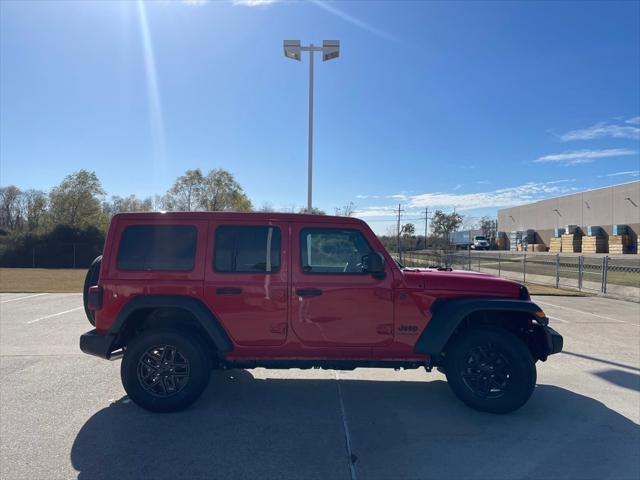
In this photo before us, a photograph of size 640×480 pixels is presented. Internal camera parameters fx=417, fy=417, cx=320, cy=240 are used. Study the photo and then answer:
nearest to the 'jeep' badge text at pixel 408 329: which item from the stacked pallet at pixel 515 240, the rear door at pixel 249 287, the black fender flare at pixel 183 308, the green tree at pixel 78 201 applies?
the rear door at pixel 249 287

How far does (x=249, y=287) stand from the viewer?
4234mm

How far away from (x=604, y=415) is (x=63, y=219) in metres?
48.8

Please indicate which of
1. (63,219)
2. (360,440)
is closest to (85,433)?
(360,440)

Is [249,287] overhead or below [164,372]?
overhead

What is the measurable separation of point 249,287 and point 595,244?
54482mm

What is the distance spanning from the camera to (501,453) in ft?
11.5

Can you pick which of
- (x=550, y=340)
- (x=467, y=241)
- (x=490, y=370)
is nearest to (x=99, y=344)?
(x=490, y=370)

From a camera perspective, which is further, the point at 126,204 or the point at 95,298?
the point at 126,204

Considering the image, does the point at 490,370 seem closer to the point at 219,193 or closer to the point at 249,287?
the point at 249,287

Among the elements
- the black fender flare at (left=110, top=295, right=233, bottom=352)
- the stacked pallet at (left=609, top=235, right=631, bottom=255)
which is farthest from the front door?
the stacked pallet at (left=609, top=235, right=631, bottom=255)

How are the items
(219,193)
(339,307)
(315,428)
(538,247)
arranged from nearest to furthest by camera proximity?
(315,428), (339,307), (219,193), (538,247)

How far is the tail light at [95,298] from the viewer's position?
422 cm

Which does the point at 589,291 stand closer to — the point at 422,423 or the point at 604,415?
the point at 604,415

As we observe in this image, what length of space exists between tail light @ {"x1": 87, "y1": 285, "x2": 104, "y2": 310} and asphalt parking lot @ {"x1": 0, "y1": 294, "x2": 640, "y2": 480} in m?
1.08
